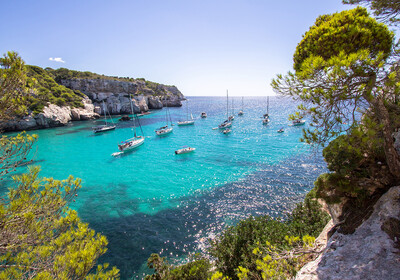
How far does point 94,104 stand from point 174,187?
84.1m

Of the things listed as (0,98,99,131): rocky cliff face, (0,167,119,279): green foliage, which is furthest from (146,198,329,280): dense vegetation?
(0,98,99,131): rocky cliff face

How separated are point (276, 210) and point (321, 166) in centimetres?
1422

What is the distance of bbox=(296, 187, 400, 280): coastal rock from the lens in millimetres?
5148

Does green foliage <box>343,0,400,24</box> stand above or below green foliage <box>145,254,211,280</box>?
above

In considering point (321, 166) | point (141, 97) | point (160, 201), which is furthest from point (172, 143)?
point (141, 97)

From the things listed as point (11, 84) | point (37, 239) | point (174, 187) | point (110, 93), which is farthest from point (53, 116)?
point (37, 239)

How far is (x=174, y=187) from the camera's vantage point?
24.3m

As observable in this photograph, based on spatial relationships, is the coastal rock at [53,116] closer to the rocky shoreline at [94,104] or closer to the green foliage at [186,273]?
the rocky shoreline at [94,104]

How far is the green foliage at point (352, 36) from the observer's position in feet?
20.0

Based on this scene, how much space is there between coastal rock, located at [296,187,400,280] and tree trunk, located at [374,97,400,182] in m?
0.69

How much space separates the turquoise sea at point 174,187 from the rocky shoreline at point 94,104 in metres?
22.3

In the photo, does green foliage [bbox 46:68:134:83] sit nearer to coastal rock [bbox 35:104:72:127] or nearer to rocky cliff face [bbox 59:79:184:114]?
rocky cliff face [bbox 59:79:184:114]

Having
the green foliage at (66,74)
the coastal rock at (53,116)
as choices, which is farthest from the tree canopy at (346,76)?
the green foliage at (66,74)

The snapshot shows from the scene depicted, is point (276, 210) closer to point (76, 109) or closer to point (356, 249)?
point (356, 249)
